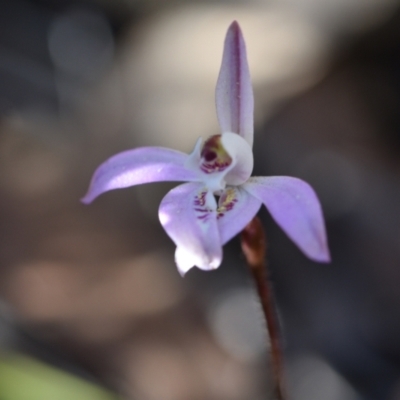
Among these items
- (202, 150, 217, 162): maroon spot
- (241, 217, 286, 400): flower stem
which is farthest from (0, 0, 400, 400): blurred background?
(202, 150, 217, 162): maroon spot

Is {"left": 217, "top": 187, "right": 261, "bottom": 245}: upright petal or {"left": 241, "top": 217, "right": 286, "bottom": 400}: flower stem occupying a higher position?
{"left": 217, "top": 187, "right": 261, "bottom": 245}: upright petal

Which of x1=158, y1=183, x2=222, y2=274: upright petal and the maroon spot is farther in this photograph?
the maroon spot

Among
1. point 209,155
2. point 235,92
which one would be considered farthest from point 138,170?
point 235,92

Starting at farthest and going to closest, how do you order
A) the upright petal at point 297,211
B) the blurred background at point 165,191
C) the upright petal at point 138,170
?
the blurred background at point 165,191
the upright petal at point 138,170
the upright petal at point 297,211

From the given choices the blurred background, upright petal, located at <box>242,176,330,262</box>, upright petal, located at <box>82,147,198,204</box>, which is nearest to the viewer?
upright petal, located at <box>242,176,330,262</box>

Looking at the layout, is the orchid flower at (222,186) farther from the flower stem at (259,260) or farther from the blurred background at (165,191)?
the blurred background at (165,191)

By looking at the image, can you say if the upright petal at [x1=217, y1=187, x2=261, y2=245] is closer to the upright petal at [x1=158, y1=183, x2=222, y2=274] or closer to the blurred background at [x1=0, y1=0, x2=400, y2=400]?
the upright petal at [x1=158, y1=183, x2=222, y2=274]

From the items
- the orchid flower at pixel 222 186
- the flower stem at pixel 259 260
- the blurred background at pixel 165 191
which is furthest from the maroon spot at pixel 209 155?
the blurred background at pixel 165 191

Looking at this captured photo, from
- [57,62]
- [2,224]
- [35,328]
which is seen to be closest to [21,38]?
[57,62]
